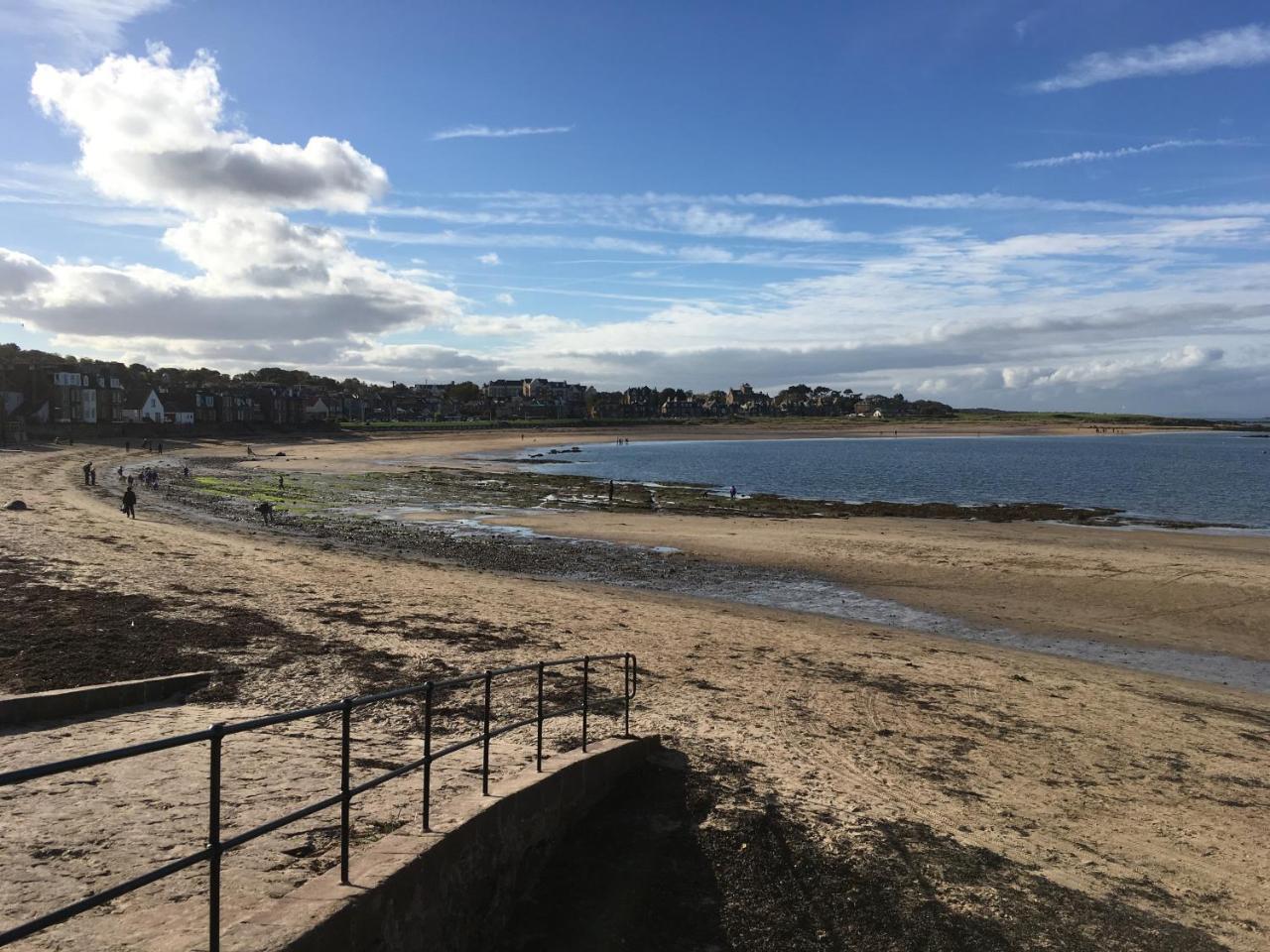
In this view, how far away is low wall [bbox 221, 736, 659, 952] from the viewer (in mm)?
4297

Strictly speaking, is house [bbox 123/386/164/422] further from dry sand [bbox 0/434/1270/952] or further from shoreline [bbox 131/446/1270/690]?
dry sand [bbox 0/434/1270/952]

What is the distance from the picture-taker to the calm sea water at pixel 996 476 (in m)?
50.3

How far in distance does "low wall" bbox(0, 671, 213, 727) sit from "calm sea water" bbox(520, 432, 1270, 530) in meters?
45.6

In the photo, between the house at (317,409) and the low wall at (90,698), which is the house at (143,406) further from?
the low wall at (90,698)

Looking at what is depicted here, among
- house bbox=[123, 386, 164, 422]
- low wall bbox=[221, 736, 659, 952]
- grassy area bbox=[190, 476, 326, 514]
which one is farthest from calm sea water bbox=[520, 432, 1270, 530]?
house bbox=[123, 386, 164, 422]

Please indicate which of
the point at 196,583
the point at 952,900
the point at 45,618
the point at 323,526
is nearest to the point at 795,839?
the point at 952,900

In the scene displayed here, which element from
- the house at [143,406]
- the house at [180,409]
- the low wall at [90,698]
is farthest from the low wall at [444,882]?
the house at [180,409]

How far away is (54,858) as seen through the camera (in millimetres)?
5230

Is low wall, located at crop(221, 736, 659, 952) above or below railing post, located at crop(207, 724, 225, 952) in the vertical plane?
below

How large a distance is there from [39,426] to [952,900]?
10884cm

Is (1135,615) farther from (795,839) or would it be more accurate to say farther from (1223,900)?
(795,839)

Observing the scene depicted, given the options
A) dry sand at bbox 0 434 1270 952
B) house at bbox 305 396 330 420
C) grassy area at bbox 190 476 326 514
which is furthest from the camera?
house at bbox 305 396 330 420

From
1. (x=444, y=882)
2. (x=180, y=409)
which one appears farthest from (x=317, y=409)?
(x=444, y=882)

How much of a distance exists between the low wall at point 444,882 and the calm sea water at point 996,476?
4430 cm
